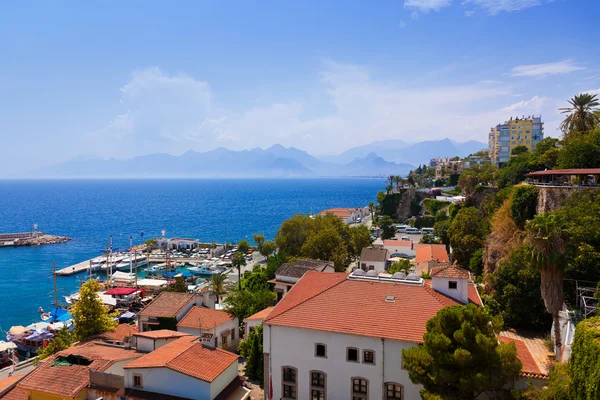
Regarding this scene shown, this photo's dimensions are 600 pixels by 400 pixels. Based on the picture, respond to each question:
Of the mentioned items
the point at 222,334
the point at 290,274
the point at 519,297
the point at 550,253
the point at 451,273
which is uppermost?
the point at 550,253

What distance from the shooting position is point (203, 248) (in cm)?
9469

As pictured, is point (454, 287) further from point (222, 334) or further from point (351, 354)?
point (222, 334)

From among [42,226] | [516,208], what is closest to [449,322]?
[516,208]

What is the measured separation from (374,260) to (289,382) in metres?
29.9

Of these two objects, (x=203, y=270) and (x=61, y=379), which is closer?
(x=61, y=379)

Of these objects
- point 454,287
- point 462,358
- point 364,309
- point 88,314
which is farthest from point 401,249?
point 462,358

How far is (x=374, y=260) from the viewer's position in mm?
51719

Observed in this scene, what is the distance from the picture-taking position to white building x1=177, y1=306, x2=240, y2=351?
3147cm

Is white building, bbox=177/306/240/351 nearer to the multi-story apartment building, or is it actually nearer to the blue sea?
the blue sea

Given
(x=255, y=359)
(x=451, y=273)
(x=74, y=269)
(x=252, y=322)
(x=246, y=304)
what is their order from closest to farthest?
(x=451, y=273)
(x=255, y=359)
(x=252, y=322)
(x=246, y=304)
(x=74, y=269)

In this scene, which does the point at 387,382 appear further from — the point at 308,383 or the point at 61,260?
the point at 61,260

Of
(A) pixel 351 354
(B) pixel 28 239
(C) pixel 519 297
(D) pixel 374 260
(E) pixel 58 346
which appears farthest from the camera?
(B) pixel 28 239

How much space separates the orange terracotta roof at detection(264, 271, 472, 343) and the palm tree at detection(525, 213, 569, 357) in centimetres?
509

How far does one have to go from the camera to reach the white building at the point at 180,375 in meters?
21.3
